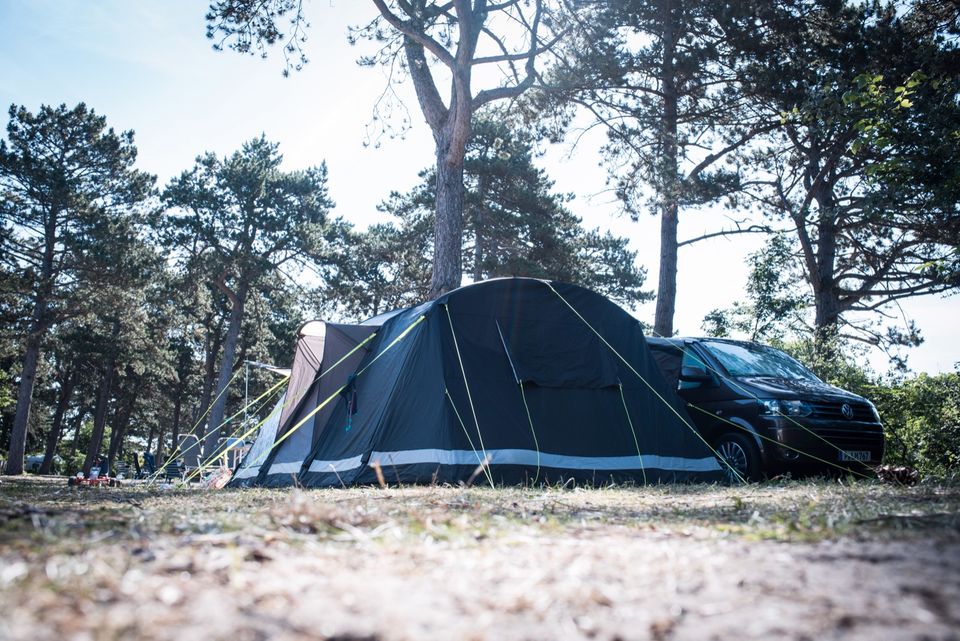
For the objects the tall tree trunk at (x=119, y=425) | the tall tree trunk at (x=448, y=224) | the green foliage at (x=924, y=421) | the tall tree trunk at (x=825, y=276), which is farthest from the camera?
the tall tree trunk at (x=119, y=425)

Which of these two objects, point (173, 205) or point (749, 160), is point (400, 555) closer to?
point (749, 160)

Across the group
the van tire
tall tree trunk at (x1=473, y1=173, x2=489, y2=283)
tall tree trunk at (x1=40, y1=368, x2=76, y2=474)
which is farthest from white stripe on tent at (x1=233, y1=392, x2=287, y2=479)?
tall tree trunk at (x1=40, y1=368, x2=76, y2=474)

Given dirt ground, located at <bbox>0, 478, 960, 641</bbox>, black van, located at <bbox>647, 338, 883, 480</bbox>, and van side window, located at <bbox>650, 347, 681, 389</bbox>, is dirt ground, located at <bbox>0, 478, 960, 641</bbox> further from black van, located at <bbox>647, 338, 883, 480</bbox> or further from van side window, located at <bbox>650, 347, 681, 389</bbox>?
van side window, located at <bbox>650, 347, 681, 389</bbox>

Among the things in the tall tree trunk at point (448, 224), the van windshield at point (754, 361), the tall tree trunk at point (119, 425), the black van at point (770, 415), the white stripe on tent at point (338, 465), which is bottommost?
the tall tree trunk at point (119, 425)

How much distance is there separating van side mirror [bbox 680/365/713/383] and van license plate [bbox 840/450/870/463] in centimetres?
164

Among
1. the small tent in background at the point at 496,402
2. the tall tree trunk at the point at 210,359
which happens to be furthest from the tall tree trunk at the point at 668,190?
the tall tree trunk at the point at 210,359

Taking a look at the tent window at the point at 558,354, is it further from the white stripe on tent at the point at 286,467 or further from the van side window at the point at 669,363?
the white stripe on tent at the point at 286,467

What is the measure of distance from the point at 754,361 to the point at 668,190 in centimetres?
614

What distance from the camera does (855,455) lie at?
25.9ft

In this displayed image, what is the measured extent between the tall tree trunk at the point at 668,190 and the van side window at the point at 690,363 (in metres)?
4.78

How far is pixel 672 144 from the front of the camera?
46.5 ft

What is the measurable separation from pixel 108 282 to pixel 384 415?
74.2ft

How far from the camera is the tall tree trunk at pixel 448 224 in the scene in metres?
11.9

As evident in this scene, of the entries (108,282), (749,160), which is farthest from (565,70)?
(108,282)
